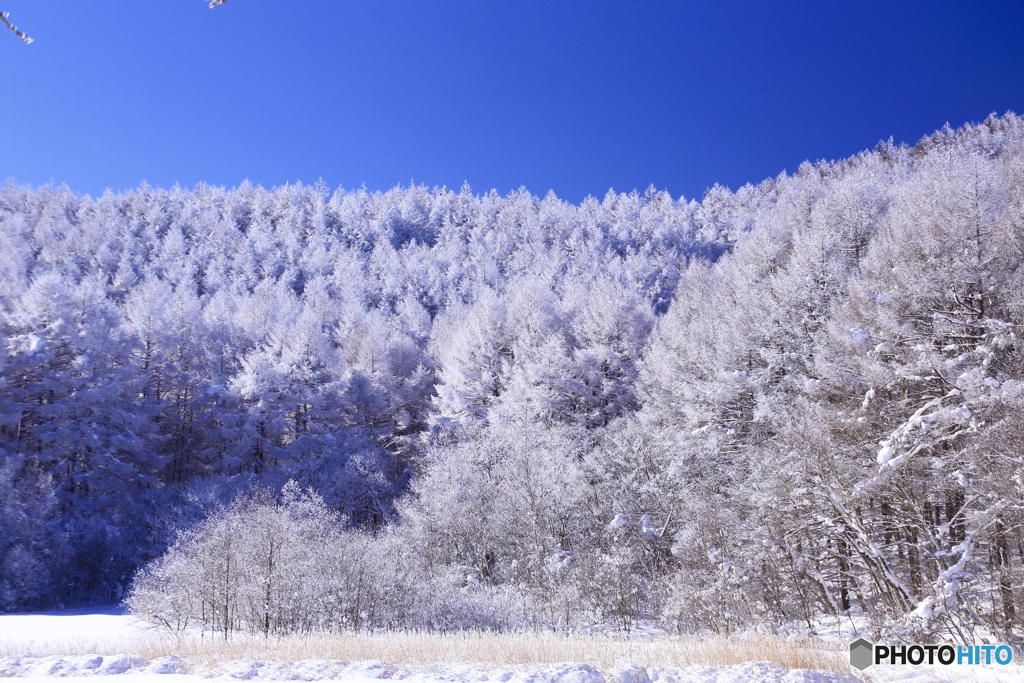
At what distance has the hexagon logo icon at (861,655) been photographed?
7654mm

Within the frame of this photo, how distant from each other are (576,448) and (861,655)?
16.9 metres

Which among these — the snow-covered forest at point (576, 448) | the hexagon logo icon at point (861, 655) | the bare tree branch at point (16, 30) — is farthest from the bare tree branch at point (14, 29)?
the snow-covered forest at point (576, 448)

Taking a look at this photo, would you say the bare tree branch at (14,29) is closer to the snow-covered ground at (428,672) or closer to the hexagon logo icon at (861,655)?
the snow-covered ground at (428,672)

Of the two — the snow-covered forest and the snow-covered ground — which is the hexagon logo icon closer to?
the snow-covered ground

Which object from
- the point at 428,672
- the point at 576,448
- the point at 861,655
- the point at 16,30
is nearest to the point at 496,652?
the point at 428,672

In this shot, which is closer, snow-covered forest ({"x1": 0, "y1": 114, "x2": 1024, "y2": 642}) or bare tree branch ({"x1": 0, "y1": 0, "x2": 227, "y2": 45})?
bare tree branch ({"x1": 0, "y1": 0, "x2": 227, "y2": 45})

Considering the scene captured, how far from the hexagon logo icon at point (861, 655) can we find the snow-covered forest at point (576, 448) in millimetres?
2931

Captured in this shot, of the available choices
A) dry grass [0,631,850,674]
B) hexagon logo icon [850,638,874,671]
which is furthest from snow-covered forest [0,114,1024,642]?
dry grass [0,631,850,674]

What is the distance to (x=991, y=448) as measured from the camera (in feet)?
39.0

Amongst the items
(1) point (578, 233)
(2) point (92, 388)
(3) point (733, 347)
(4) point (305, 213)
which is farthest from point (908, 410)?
(4) point (305, 213)

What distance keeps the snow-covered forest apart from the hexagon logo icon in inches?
115

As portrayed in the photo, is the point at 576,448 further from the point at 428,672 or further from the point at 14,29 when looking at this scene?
the point at 14,29

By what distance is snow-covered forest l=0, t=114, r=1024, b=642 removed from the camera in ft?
46.8

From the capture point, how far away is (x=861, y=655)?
26.8 feet
